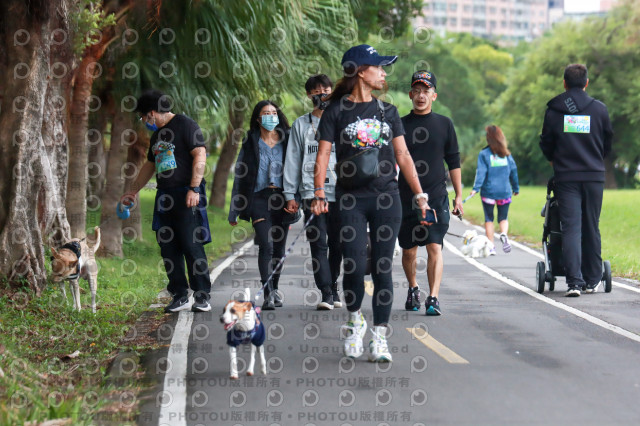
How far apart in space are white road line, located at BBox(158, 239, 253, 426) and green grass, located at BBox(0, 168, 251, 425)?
11.3 inches

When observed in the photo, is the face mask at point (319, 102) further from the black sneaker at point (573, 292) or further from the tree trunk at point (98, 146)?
the tree trunk at point (98, 146)

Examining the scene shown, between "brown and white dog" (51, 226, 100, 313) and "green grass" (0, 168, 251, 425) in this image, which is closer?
"green grass" (0, 168, 251, 425)

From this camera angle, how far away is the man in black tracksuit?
1129 centimetres

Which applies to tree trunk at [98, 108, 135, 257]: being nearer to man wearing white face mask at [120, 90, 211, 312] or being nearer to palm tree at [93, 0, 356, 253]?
palm tree at [93, 0, 356, 253]

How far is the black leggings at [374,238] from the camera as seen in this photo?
24.4ft

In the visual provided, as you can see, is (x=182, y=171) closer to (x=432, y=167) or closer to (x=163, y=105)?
(x=163, y=105)

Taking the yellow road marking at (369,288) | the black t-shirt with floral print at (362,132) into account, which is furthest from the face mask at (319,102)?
the yellow road marking at (369,288)

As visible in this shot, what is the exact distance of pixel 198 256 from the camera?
10.2 meters

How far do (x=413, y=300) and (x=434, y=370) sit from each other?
119 inches

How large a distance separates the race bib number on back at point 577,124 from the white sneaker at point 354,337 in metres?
4.81

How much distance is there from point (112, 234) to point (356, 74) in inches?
444

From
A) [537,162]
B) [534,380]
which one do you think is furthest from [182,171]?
[537,162]

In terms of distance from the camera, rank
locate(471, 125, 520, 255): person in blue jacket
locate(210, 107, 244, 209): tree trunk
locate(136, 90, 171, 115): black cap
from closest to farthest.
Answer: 1. locate(136, 90, 171, 115): black cap
2. locate(471, 125, 520, 255): person in blue jacket
3. locate(210, 107, 244, 209): tree trunk

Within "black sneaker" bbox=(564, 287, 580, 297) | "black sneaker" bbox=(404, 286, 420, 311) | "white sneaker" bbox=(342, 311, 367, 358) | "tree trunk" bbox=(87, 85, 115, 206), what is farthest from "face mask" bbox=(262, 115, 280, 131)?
"tree trunk" bbox=(87, 85, 115, 206)
